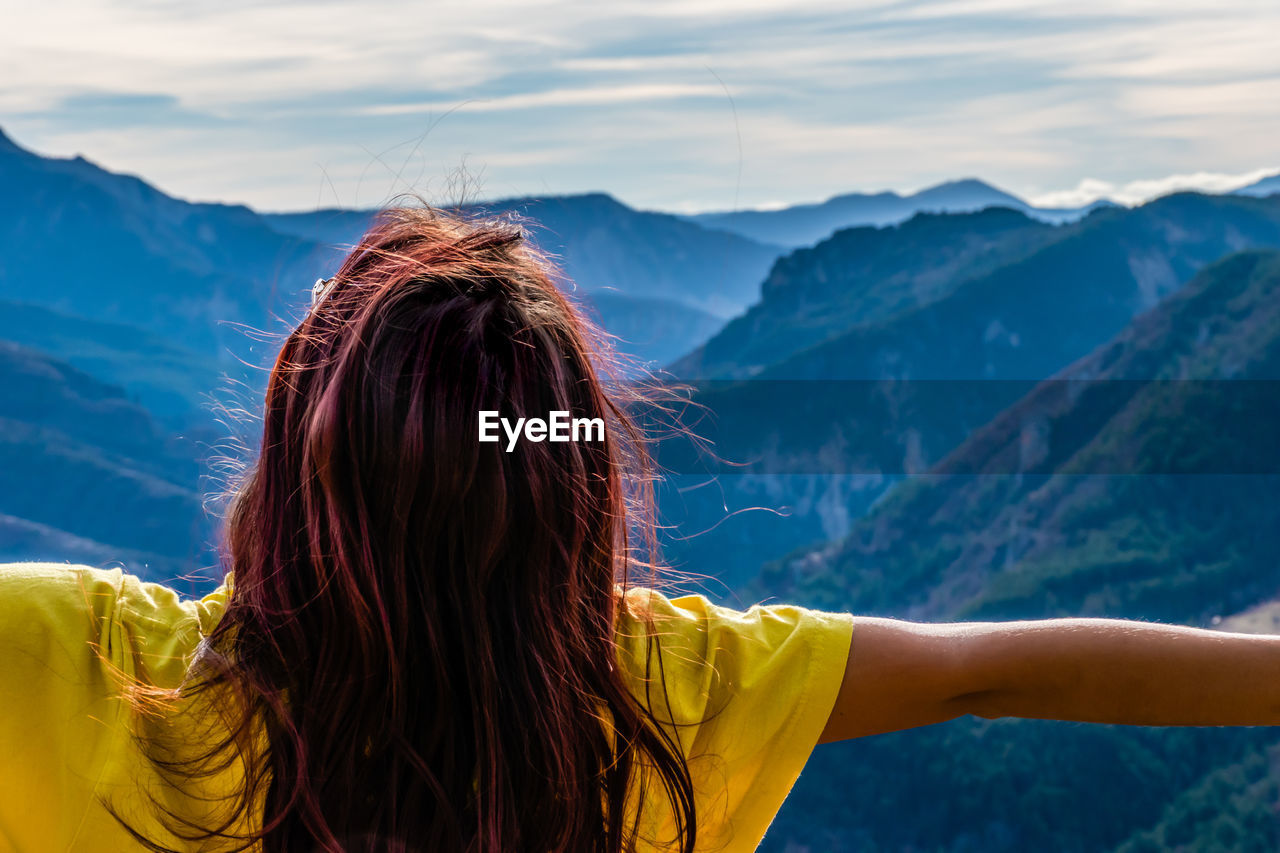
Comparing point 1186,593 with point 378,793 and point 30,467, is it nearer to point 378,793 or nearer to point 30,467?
point 378,793

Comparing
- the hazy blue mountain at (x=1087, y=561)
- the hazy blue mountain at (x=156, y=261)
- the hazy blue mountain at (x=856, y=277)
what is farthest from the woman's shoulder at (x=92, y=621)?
the hazy blue mountain at (x=156, y=261)

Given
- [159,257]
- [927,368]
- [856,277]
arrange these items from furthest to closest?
[159,257] < [856,277] < [927,368]

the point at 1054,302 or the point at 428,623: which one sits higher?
the point at 428,623

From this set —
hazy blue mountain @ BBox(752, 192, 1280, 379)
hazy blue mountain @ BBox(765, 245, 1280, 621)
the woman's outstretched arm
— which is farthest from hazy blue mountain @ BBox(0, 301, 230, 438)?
the woman's outstretched arm

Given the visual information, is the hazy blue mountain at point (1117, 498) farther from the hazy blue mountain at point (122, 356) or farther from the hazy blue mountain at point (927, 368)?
the hazy blue mountain at point (122, 356)

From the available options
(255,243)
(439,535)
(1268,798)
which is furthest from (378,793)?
(255,243)

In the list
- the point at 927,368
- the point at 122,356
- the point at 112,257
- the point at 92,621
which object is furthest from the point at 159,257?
the point at 92,621

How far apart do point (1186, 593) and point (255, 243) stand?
126 metres

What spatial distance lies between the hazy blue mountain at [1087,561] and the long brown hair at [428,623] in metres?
47.3

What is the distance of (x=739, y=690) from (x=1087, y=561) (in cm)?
6446

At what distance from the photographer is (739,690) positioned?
1215 millimetres

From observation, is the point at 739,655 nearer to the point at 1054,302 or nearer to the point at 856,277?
the point at 1054,302

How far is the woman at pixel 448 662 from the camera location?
1.12 m

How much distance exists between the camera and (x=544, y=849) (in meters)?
1.19
